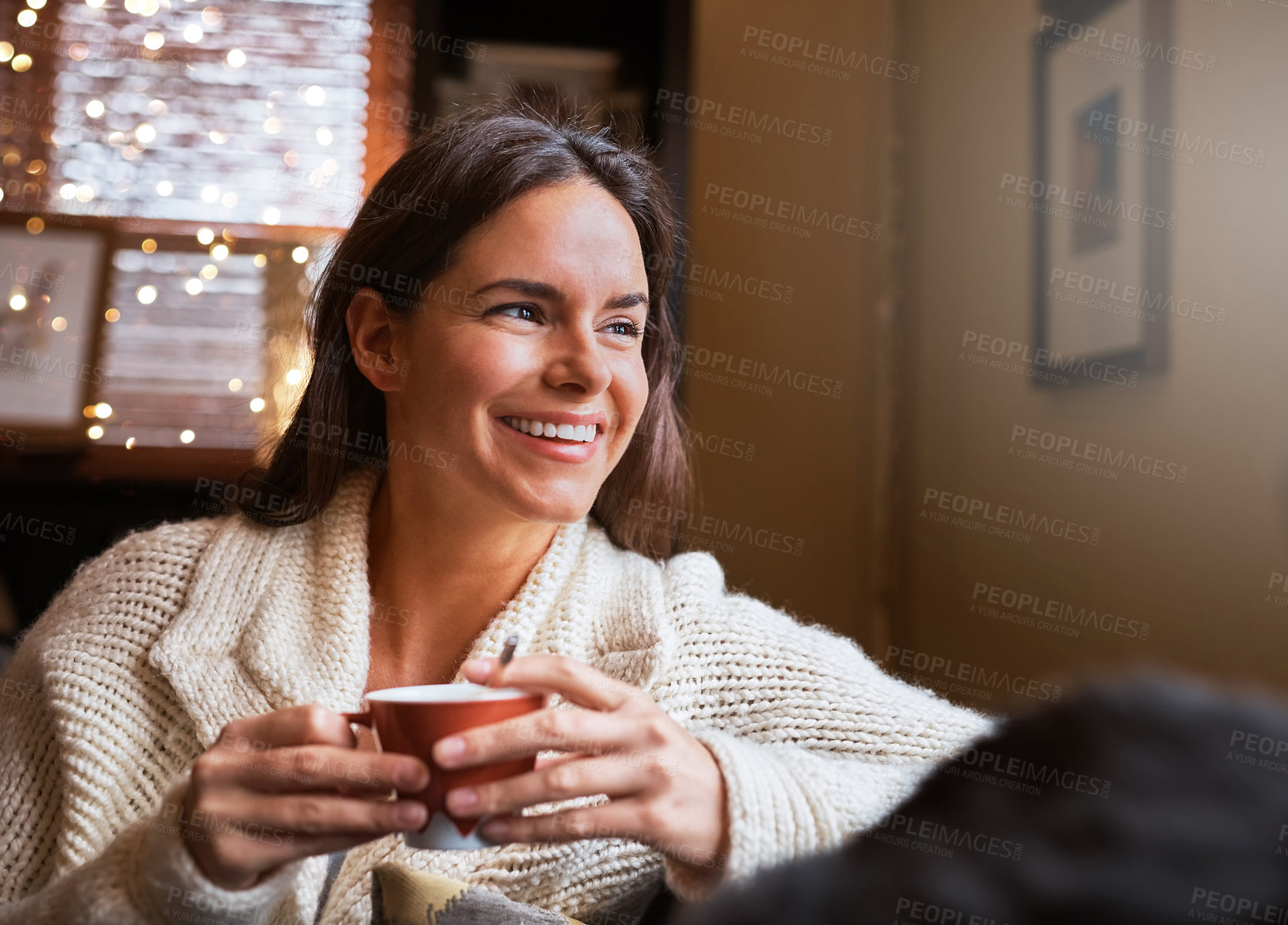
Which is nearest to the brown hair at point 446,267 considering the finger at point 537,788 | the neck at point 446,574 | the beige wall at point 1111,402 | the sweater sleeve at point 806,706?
the neck at point 446,574

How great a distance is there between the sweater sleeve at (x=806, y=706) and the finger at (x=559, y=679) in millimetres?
186

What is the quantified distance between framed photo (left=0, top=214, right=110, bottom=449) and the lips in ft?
7.10

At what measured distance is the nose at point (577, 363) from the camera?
1170 mm

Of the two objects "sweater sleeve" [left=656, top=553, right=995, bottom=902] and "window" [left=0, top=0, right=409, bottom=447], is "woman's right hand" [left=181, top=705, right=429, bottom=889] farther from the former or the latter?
"window" [left=0, top=0, right=409, bottom=447]

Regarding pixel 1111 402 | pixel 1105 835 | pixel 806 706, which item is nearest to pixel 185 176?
pixel 1111 402

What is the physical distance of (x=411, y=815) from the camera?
73cm

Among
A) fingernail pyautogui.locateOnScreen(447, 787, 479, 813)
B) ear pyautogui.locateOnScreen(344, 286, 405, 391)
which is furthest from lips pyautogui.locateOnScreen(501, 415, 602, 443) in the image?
fingernail pyautogui.locateOnScreen(447, 787, 479, 813)

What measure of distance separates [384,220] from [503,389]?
317 mm

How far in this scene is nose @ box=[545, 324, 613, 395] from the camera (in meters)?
1.17

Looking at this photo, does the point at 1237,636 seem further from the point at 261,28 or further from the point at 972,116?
the point at 261,28

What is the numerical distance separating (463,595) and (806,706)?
1.35ft

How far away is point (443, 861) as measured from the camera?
1.06 metres

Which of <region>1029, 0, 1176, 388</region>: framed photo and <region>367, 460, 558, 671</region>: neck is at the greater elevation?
<region>1029, 0, 1176, 388</region>: framed photo

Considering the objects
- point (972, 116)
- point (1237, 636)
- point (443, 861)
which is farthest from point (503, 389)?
point (972, 116)
